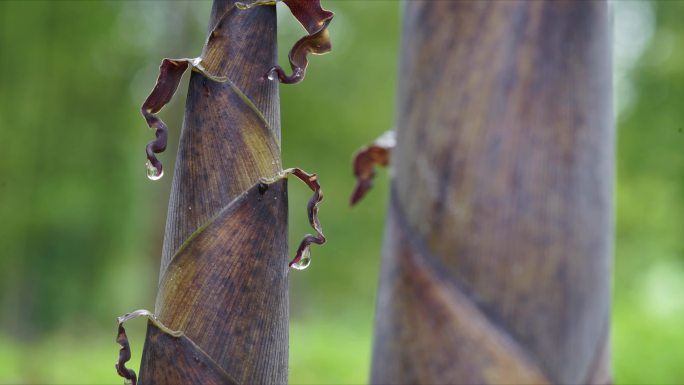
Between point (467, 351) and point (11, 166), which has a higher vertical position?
point (11, 166)

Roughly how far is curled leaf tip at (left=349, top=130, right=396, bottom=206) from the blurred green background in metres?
2.55

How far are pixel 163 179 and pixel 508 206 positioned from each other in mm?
6501

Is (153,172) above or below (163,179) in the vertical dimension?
below

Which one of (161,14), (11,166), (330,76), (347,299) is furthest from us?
(347,299)

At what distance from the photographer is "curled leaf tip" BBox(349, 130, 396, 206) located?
2.82 feet

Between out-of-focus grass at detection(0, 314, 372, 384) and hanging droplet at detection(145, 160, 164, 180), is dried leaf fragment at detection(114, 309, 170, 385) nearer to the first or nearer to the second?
hanging droplet at detection(145, 160, 164, 180)

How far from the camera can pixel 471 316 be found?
21.1 inches

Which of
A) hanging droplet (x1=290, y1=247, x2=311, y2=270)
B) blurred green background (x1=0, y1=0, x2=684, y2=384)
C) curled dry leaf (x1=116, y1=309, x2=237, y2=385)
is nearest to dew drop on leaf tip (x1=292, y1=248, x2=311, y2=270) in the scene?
hanging droplet (x1=290, y1=247, x2=311, y2=270)

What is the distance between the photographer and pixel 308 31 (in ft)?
1.96

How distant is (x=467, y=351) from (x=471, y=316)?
0.03 metres

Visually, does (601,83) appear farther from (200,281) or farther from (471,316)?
(200,281)

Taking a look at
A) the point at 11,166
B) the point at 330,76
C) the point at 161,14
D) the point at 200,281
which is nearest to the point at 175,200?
the point at 200,281

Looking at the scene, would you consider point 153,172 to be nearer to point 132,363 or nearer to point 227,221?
point 227,221

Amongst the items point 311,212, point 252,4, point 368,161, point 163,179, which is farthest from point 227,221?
point 163,179
